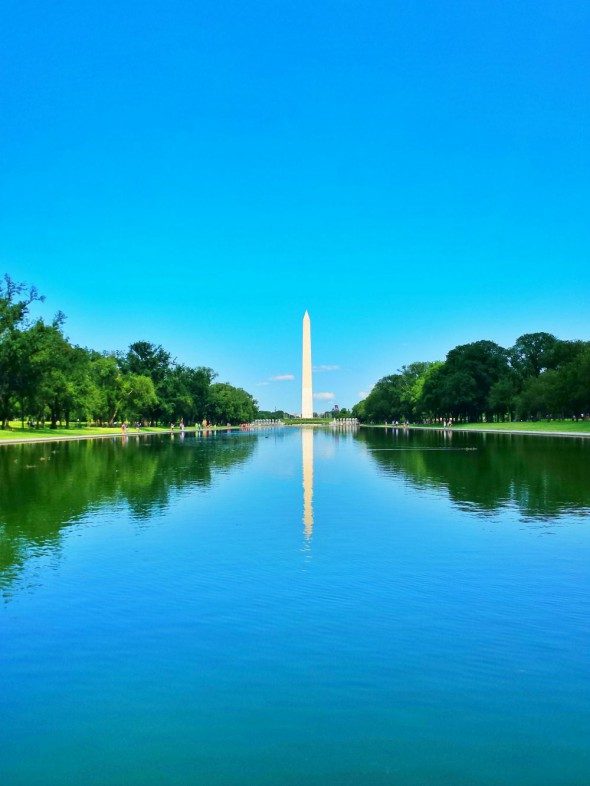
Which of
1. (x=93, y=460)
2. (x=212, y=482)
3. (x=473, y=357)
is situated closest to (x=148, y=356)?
(x=473, y=357)

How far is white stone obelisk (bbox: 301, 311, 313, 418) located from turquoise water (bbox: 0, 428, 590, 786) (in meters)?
125

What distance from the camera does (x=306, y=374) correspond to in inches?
5807

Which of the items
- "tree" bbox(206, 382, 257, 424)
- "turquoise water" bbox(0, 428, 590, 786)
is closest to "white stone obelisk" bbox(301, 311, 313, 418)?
"tree" bbox(206, 382, 257, 424)

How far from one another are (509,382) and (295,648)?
341 feet

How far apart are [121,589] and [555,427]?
77622 mm

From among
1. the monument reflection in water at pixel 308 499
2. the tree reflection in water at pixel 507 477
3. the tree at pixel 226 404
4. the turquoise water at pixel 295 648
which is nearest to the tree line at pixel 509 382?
the tree at pixel 226 404

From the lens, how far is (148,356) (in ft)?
405

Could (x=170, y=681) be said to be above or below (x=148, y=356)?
below

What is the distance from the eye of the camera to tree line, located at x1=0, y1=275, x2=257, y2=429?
217 ft

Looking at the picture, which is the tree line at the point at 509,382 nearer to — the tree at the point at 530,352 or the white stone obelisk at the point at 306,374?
the tree at the point at 530,352

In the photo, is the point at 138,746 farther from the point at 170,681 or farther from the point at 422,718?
the point at 422,718

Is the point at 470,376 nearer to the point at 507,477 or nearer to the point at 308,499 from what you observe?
the point at 507,477

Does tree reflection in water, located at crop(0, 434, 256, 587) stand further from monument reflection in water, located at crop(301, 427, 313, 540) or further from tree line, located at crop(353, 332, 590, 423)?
tree line, located at crop(353, 332, 590, 423)

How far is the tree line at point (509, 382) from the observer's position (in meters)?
90.0
